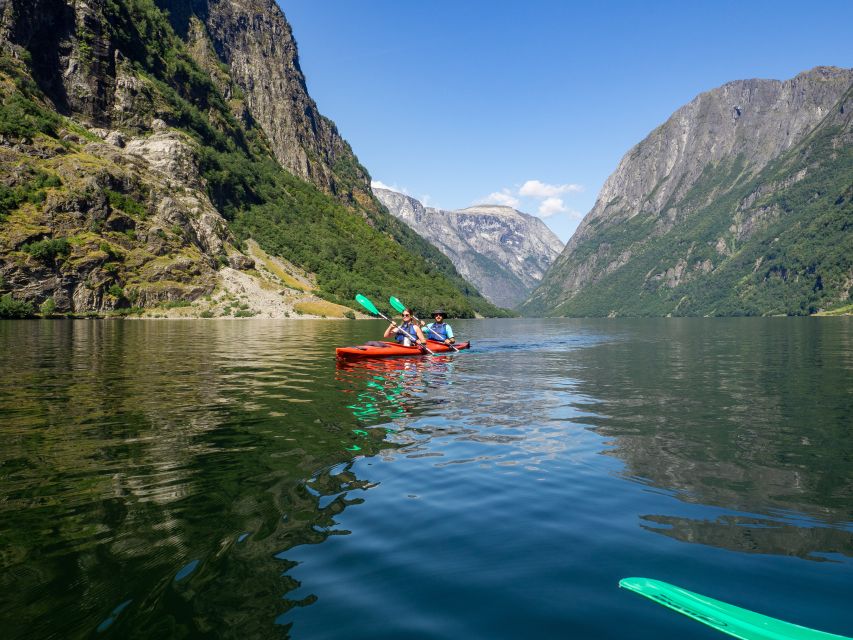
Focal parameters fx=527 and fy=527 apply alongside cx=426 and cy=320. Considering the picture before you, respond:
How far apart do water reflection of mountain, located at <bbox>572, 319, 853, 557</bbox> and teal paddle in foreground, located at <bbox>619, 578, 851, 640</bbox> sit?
2.21m

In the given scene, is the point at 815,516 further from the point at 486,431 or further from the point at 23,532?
the point at 23,532

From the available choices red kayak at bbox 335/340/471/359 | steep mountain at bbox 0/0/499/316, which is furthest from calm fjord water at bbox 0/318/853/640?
steep mountain at bbox 0/0/499/316

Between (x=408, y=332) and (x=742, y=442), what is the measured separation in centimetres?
2446

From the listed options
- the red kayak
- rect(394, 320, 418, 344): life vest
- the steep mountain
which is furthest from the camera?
the steep mountain

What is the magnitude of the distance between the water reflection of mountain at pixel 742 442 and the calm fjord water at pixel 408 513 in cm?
8

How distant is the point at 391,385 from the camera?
23172 mm

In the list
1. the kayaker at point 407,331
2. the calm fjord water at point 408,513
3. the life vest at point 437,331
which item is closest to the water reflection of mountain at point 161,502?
the calm fjord water at point 408,513

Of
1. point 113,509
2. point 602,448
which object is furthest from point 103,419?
point 602,448

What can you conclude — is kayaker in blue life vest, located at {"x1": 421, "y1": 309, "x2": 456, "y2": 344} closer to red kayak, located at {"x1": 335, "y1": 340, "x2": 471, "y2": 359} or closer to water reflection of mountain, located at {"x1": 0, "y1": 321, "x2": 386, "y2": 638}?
red kayak, located at {"x1": 335, "y1": 340, "x2": 471, "y2": 359}

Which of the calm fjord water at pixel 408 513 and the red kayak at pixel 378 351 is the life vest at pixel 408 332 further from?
the calm fjord water at pixel 408 513

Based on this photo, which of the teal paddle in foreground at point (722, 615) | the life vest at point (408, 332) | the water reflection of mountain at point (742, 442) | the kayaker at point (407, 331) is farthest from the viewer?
Result: the life vest at point (408, 332)

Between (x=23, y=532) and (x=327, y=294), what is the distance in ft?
495

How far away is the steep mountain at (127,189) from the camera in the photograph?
101375 mm

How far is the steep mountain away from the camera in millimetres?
101375
